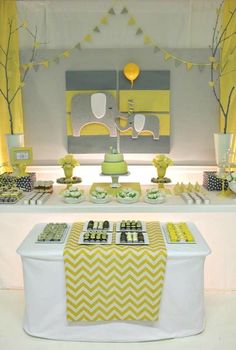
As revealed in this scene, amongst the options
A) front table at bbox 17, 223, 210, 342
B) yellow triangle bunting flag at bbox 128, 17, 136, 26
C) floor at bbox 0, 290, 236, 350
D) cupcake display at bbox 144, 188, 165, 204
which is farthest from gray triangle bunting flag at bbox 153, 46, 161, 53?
floor at bbox 0, 290, 236, 350

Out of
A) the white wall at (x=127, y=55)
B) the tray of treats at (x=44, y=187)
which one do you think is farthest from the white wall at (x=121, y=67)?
the tray of treats at (x=44, y=187)

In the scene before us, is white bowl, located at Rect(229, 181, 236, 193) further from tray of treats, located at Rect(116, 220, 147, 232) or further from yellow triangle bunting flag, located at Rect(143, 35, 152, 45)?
yellow triangle bunting flag, located at Rect(143, 35, 152, 45)

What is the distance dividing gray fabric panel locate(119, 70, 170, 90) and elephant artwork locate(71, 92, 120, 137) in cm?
18

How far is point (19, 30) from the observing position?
3658 millimetres

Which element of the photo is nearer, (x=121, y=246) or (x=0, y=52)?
(x=121, y=246)

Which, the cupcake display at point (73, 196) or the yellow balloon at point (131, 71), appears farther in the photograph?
the yellow balloon at point (131, 71)

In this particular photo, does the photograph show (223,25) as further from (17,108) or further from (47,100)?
(17,108)

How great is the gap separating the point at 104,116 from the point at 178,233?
1504mm

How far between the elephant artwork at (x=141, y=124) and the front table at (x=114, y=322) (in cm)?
145

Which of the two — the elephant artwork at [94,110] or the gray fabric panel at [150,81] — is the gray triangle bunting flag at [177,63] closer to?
the gray fabric panel at [150,81]

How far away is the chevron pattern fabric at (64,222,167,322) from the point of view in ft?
7.93

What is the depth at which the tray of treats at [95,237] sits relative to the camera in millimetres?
2520

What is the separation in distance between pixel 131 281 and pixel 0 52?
7.84 ft

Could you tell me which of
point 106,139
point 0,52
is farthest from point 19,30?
point 106,139
